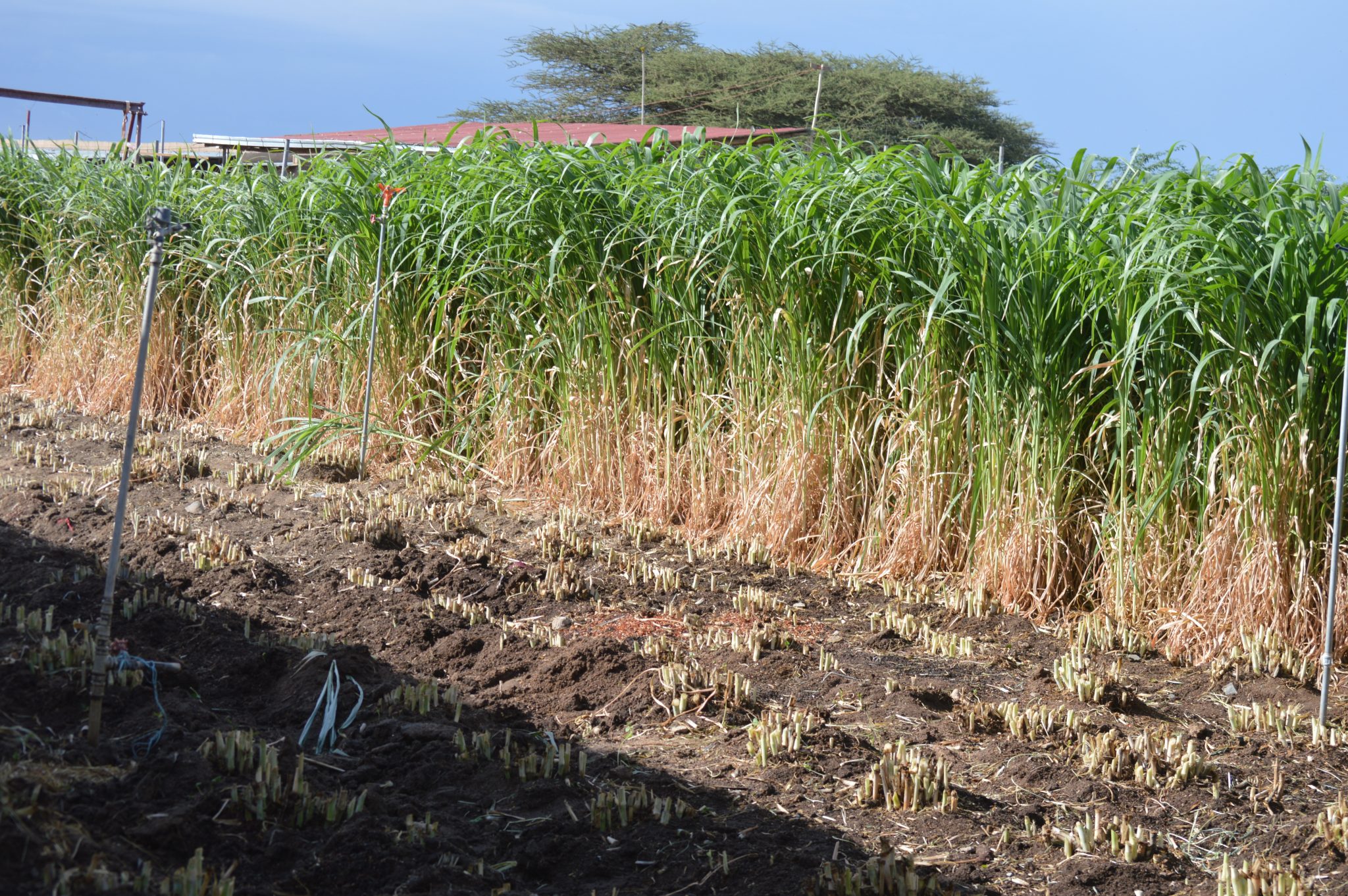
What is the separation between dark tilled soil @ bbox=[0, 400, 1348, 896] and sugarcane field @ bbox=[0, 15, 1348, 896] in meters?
0.02

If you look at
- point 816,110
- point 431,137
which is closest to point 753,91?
point 431,137

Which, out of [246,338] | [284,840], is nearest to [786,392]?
[284,840]

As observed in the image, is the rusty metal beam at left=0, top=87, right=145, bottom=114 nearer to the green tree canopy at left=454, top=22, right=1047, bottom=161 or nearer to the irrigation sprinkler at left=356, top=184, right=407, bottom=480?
the irrigation sprinkler at left=356, top=184, right=407, bottom=480

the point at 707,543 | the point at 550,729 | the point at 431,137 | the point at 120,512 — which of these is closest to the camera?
the point at 120,512

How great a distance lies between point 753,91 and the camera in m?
38.0

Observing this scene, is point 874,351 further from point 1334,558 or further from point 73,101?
point 73,101

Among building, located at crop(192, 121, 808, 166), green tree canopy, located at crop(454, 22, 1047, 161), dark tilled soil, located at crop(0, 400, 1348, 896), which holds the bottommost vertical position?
dark tilled soil, located at crop(0, 400, 1348, 896)

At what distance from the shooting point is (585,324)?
17.2 ft

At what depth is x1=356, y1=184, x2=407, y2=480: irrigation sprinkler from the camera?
554 centimetres

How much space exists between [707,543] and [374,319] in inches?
80.6

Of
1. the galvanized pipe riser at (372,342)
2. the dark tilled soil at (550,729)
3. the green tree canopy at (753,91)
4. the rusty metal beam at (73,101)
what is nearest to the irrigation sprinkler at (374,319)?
the galvanized pipe riser at (372,342)

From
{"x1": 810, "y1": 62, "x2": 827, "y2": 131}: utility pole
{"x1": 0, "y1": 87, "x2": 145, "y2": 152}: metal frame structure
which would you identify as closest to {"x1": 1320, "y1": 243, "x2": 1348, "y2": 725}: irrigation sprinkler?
{"x1": 810, "y1": 62, "x2": 827, "y2": 131}: utility pole

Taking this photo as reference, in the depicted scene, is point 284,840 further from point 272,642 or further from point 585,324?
point 585,324

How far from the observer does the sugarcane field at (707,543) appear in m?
2.38
